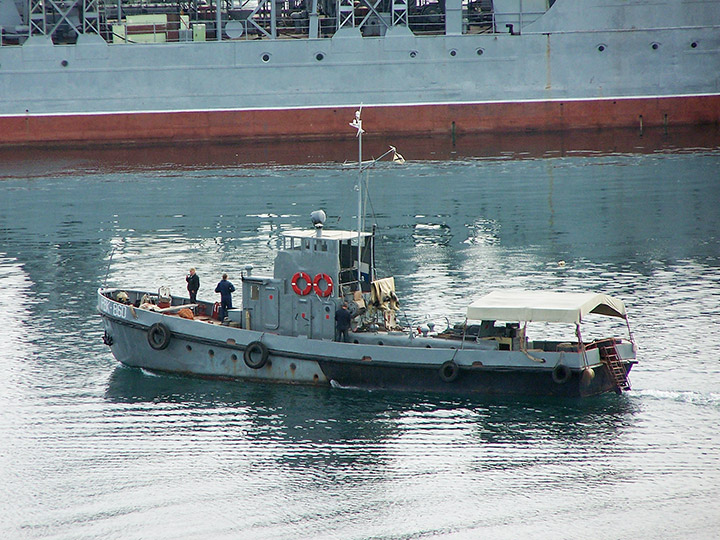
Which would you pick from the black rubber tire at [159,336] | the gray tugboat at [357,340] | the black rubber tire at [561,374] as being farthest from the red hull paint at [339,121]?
the black rubber tire at [561,374]

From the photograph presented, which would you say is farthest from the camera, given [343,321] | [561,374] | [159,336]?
[159,336]

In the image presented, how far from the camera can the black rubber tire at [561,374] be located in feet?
63.5

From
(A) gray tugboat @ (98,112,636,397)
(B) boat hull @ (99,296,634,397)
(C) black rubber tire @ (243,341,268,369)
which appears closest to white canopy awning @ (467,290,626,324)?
(A) gray tugboat @ (98,112,636,397)

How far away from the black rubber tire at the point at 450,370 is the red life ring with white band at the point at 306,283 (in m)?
3.29

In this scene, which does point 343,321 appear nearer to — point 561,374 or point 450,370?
point 450,370

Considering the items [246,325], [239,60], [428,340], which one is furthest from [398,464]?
[239,60]

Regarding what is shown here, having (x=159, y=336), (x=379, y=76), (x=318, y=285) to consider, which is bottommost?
(x=159, y=336)

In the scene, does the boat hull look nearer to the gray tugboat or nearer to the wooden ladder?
the gray tugboat

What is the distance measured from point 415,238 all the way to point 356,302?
15.5 m

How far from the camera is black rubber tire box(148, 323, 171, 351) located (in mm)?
21453

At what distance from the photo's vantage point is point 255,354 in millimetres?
20875

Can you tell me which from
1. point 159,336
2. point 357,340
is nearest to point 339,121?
point 159,336

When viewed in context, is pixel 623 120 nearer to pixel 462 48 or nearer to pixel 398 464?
pixel 462 48

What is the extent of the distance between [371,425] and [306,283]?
Answer: 11.6 ft
